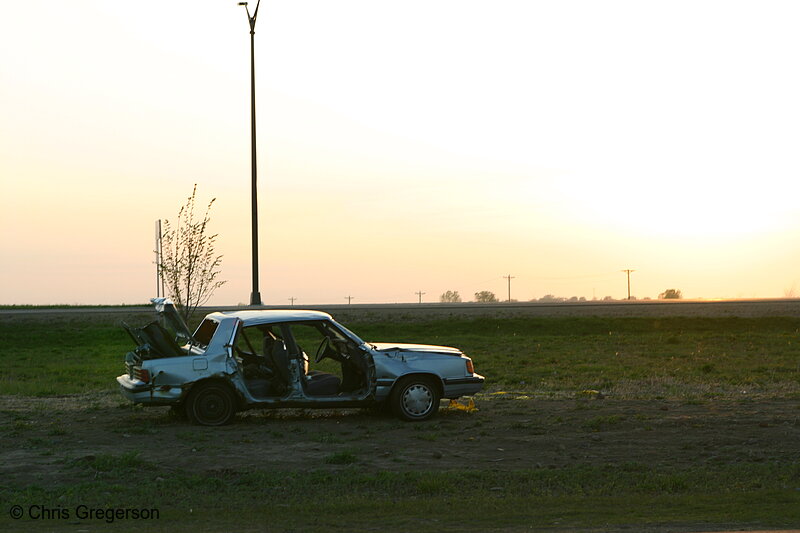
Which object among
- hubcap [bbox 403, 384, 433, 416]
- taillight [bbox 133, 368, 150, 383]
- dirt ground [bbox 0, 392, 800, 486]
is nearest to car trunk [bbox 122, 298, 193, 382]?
taillight [bbox 133, 368, 150, 383]

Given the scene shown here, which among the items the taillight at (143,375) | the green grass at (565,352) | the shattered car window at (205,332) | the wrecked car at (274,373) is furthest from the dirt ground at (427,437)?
the green grass at (565,352)

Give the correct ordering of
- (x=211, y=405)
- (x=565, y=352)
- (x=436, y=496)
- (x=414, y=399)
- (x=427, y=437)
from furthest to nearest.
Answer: (x=565, y=352), (x=414, y=399), (x=211, y=405), (x=427, y=437), (x=436, y=496)

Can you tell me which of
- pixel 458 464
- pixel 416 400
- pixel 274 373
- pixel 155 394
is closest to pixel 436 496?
pixel 458 464

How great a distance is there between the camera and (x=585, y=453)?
11844mm

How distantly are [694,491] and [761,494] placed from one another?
635mm

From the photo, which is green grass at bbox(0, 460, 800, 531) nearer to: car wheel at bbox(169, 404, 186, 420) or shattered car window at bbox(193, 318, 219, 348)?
car wheel at bbox(169, 404, 186, 420)

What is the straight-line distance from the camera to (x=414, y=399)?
14.5 m

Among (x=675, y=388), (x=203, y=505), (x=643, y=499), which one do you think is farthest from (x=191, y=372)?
(x=675, y=388)

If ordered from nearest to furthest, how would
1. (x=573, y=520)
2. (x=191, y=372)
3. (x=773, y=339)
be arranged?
(x=573, y=520) → (x=191, y=372) → (x=773, y=339)

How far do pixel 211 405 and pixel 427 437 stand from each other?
3082mm

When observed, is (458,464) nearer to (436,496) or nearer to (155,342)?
(436,496)

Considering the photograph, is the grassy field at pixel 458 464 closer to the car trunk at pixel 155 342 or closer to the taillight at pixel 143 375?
the taillight at pixel 143 375

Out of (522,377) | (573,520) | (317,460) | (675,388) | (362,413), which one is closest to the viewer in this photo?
(573,520)

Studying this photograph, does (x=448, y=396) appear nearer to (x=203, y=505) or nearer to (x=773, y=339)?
(x=203, y=505)
